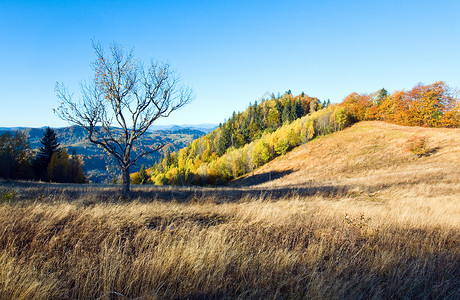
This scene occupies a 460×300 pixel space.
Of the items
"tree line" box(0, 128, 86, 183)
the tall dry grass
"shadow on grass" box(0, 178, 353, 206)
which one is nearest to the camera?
the tall dry grass

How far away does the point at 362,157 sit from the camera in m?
40.2

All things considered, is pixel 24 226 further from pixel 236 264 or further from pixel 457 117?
pixel 457 117

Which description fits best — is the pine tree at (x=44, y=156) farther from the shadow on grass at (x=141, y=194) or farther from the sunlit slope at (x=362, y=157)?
the sunlit slope at (x=362, y=157)

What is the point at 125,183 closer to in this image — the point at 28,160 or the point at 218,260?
the point at 218,260

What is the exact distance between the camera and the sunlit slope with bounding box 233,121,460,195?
93.4 ft

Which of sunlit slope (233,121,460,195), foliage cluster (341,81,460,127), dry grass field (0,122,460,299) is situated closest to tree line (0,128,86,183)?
sunlit slope (233,121,460,195)

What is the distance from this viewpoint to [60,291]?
2.42 metres

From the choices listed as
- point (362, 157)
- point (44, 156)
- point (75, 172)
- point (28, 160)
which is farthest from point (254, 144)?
point (28, 160)

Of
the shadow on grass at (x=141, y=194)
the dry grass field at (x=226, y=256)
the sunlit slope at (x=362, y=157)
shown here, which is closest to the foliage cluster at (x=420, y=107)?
the sunlit slope at (x=362, y=157)

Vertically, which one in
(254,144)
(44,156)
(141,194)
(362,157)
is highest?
(254,144)

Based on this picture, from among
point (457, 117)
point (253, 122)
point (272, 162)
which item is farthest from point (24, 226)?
point (253, 122)

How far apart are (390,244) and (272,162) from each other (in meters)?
56.0

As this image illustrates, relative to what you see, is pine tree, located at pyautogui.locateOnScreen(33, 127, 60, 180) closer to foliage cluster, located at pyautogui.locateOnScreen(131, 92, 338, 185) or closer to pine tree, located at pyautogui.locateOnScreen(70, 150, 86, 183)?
pine tree, located at pyautogui.locateOnScreen(70, 150, 86, 183)

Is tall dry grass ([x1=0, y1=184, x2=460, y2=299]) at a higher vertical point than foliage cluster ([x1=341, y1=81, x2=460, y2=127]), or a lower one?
lower
